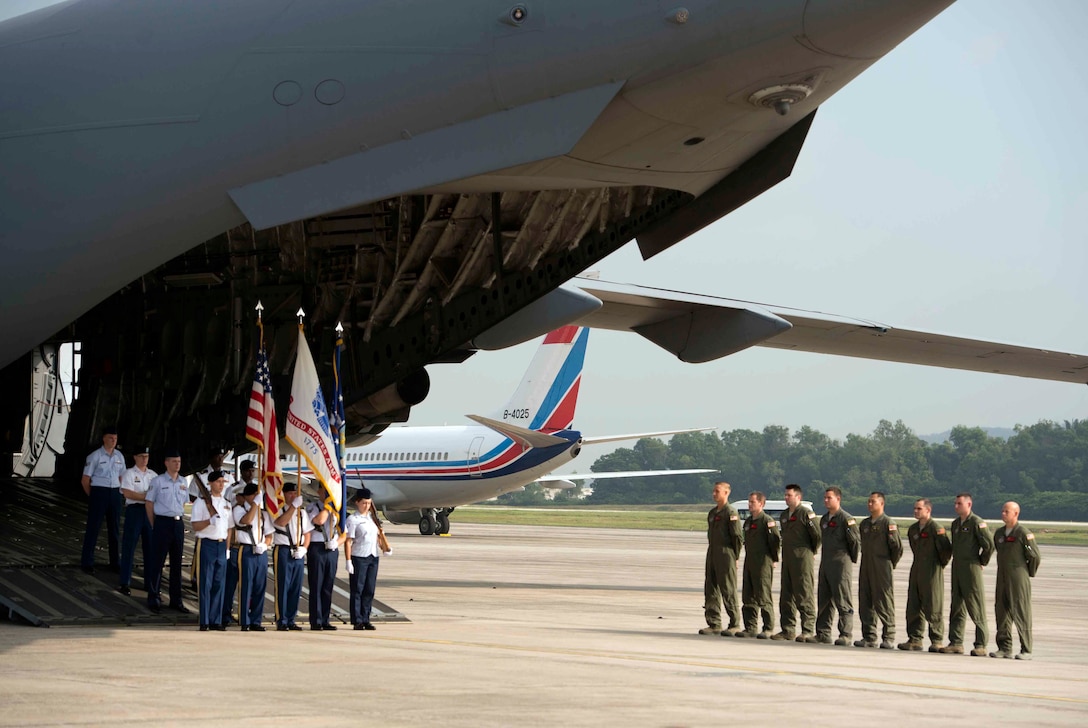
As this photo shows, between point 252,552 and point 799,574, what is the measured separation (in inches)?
177

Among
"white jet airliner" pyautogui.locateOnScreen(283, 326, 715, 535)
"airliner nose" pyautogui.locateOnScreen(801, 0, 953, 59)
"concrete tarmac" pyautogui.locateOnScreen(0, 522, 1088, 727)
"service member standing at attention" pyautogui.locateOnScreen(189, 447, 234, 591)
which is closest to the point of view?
"concrete tarmac" pyautogui.locateOnScreen(0, 522, 1088, 727)

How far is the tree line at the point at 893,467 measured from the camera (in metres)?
64.2

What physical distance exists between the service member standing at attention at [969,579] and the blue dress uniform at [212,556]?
5.72m

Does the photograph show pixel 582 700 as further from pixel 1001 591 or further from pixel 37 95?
pixel 37 95

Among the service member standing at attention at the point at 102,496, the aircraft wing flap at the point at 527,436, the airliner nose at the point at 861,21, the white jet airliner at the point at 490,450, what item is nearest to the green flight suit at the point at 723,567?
the airliner nose at the point at 861,21

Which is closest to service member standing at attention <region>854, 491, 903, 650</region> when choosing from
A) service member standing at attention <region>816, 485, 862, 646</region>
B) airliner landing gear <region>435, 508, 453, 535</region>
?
service member standing at attention <region>816, 485, 862, 646</region>

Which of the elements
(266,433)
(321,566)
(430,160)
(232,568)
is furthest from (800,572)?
(430,160)

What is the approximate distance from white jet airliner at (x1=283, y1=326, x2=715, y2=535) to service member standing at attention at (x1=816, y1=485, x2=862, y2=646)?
16.0 m

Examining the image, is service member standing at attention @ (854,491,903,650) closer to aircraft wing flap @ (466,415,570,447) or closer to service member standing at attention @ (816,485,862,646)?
service member standing at attention @ (816,485,862,646)

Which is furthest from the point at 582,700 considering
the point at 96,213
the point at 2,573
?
the point at 2,573

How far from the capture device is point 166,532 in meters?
10.7

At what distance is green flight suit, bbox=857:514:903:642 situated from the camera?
33.7 ft

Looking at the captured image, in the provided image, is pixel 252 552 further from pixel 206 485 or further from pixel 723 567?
pixel 723 567

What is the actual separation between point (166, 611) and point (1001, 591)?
6707 millimetres
